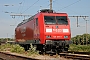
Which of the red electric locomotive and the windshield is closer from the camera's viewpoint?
the red electric locomotive

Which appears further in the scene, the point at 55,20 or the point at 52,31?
the point at 55,20

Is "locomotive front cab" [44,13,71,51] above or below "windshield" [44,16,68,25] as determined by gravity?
below

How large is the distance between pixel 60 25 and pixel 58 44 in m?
1.55

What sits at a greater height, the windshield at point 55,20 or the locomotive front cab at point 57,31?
the windshield at point 55,20

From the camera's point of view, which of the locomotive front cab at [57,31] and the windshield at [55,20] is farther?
the windshield at [55,20]

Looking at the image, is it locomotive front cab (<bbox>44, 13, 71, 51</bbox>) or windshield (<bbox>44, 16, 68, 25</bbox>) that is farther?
windshield (<bbox>44, 16, 68, 25</bbox>)

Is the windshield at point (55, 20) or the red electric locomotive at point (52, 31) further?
the windshield at point (55, 20)

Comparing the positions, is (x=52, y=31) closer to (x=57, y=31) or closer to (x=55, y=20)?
(x=57, y=31)

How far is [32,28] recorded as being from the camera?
2028 centimetres

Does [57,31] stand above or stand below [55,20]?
below

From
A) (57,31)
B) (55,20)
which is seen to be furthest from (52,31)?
(55,20)

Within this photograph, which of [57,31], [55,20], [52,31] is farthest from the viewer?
[55,20]

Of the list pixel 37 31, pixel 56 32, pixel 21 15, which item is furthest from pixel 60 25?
pixel 21 15

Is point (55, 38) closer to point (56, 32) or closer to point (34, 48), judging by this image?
point (56, 32)
